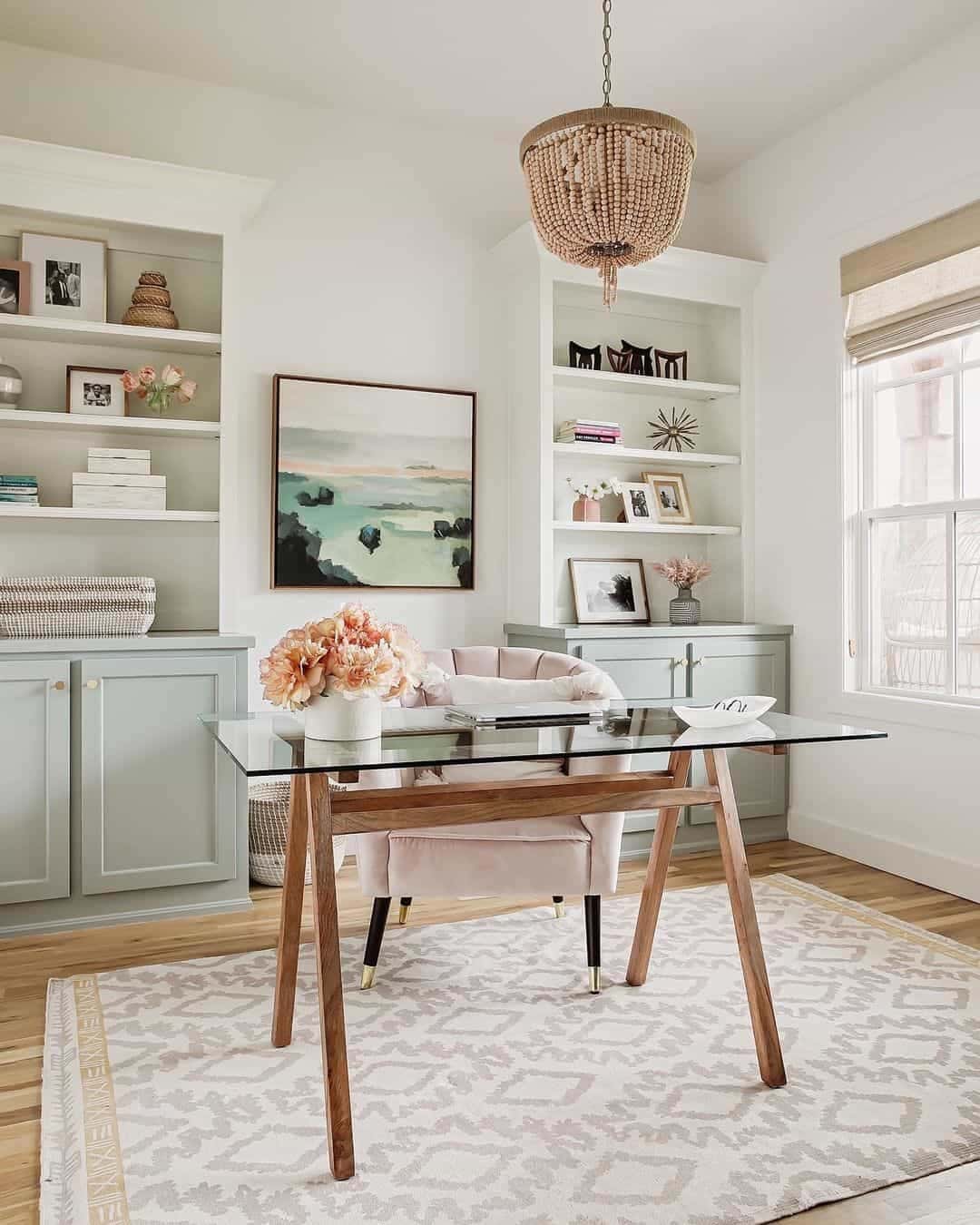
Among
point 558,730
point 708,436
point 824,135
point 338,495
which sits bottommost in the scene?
point 558,730

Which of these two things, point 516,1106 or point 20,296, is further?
point 20,296

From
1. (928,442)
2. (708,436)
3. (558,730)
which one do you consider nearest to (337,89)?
(708,436)

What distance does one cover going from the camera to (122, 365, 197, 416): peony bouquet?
140 inches

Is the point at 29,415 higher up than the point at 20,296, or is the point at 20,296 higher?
the point at 20,296

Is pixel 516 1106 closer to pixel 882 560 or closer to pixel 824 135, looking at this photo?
pixel 882 560

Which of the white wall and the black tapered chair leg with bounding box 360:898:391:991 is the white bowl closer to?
the black tapered chair leg with bounding box 360:898:391:991

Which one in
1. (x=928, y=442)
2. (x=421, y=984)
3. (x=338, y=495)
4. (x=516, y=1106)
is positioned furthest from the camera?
(x=338, y=495)

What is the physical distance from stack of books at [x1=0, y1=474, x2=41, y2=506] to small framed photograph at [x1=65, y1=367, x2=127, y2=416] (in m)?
0.33

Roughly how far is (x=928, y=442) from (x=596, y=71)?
1.95 metres

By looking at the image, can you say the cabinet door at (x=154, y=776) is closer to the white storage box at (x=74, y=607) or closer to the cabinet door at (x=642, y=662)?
the white storage box at (x=74, y=607)

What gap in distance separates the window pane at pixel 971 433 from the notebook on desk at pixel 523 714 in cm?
184

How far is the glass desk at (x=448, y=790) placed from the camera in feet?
6.31

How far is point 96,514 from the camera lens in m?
3.45

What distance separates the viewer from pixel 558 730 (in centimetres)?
233
